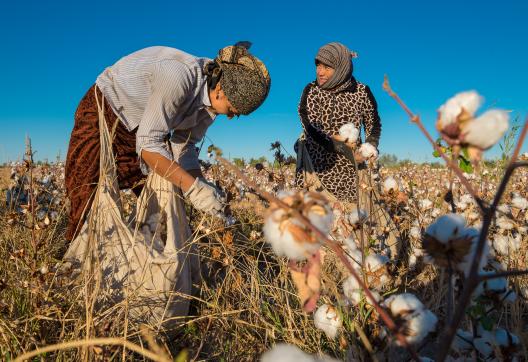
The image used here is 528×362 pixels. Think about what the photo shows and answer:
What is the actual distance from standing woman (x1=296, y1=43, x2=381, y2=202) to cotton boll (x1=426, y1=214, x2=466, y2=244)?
317 centimetres

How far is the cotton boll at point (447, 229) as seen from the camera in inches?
32.7

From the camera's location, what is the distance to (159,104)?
2.38 metres

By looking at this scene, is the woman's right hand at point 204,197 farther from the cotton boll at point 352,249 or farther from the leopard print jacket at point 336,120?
the leopard print jacket at point 336,120

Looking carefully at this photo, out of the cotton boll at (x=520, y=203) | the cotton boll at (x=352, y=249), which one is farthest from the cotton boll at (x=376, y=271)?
the cotton boll at (x=520, y=203)

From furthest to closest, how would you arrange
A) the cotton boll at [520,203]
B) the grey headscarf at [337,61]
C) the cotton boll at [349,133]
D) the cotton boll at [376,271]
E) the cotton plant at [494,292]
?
the grey headscarf at [337,61] < the cotton boll at [520,203] < the cotton boll at [349,133] < the cotton boll at [376,271] < the cotton plant at [494,292]

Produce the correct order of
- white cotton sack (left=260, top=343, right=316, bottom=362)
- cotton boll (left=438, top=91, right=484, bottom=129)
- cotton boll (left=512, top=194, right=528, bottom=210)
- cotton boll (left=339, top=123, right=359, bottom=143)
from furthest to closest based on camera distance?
cotton boll (left=512, top=194, right=528, bottom=210), cotton boll (left=339, top=123, right=359, bottom=143), cotton boll (left=438, top=91, right=484, bottom=129), white cotton sack (left=260, top=343, right=316, bottom=362)

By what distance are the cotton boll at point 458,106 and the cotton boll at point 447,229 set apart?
0.20 meters

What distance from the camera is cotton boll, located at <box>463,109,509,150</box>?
704 millimetres

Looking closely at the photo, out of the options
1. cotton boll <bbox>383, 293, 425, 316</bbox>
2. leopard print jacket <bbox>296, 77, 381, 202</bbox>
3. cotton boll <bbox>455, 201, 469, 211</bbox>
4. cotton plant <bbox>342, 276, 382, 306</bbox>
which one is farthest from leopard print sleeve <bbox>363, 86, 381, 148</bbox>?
cotton boll <bbox>383, 293, 425, 316</bbox>

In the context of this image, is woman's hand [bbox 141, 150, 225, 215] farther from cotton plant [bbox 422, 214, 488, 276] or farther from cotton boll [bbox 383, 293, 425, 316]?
cotton plant [bbox 422, 214, 488, 276]

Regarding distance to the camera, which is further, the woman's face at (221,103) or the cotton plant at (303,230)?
the woman's face at (221,103)

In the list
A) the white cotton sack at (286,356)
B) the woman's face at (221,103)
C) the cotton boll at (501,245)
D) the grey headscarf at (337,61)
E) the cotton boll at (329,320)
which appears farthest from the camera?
the grey headscarf at (337,61)

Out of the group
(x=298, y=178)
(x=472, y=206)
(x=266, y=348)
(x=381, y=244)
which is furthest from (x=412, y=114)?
(x=298, y=178)

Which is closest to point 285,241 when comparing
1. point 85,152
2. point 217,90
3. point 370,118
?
point 217,90
